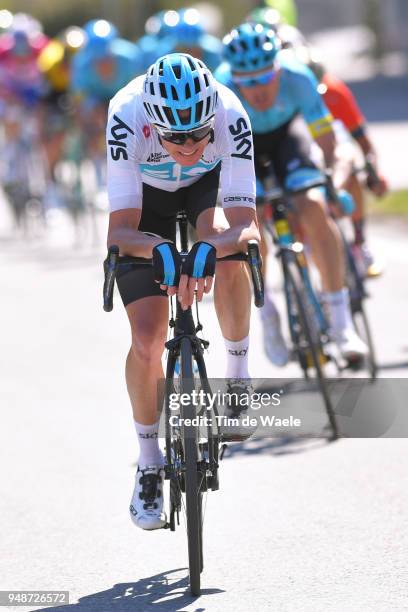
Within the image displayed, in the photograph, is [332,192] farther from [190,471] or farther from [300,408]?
[190,471]

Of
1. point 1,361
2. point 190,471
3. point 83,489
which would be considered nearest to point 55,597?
point 190,471

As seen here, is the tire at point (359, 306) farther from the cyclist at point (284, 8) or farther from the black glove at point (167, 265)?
the cyclist at point (284, 8)

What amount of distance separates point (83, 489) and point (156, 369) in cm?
138

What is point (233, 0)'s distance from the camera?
164 ft

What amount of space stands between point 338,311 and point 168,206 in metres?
2.38

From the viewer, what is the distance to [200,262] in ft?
18.1

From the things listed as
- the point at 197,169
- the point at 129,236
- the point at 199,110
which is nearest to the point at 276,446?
the point at 197,169

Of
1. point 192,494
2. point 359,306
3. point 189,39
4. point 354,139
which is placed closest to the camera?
point 192,494

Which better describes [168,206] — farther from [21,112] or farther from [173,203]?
[21,112]

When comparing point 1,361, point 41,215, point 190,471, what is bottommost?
point 190,471

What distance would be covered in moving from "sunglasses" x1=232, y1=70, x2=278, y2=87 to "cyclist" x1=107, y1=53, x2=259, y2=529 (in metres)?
1.84

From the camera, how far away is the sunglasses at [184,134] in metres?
5.67

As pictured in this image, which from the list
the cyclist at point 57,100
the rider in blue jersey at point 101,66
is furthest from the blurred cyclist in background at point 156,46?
the cyclist at point 57,100

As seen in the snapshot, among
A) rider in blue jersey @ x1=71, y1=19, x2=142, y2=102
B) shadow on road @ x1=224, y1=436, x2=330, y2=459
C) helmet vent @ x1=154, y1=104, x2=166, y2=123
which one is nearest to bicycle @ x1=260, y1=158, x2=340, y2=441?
shadow on road @ x1=224, y1=436, x2=330, y2=459
